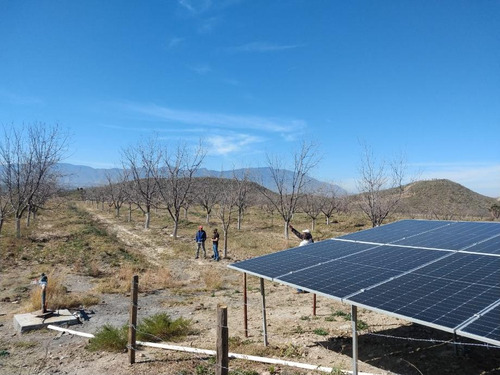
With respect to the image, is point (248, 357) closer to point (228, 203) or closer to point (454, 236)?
point (454, 236)

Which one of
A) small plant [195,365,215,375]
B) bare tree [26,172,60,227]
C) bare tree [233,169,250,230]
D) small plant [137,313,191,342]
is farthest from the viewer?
bare tree [233,169,250,230]

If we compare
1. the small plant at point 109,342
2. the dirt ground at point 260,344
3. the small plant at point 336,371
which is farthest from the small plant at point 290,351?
the small plant at point 109,342

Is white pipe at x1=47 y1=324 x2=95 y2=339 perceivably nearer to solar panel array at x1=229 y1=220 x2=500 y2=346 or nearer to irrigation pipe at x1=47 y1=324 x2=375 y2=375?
irrigation pipe at x1=47 y1=324 x2=375 y2=375

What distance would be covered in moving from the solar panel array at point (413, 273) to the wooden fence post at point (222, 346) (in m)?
1.88

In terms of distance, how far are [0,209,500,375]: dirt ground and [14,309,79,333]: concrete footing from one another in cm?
20

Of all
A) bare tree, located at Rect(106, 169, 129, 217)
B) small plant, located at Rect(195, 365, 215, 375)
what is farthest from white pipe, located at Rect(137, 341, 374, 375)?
bare tree, located at Rect(106, 169, 129, 217)

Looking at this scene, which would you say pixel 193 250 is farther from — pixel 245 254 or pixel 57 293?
pixel 57 293

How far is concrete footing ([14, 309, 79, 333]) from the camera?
9.45 metres

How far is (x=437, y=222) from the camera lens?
12.8 metres

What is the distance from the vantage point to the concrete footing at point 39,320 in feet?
31.0

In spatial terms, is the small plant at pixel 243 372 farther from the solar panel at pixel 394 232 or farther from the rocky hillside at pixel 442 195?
the rocky hillside at pixel 442 195

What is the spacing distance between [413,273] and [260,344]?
392cm

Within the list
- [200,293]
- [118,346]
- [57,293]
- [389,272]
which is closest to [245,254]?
[200,293]

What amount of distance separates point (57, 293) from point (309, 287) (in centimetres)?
997
